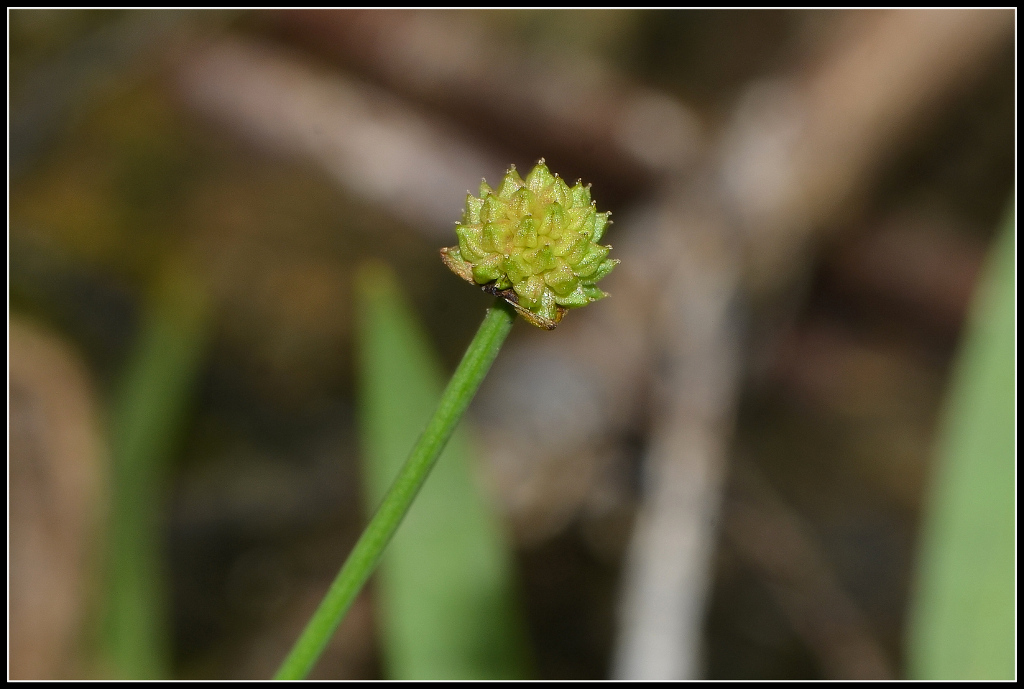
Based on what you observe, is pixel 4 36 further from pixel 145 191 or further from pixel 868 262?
pixel 868 262

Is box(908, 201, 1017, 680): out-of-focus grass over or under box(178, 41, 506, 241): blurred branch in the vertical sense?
under

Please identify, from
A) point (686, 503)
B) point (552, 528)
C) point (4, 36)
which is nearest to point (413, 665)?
point (686, 503)

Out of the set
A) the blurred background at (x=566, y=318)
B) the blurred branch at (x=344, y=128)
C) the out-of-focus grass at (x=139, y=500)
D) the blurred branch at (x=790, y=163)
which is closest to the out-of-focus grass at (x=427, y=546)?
the out-of-focus grass at (x=139, y=500)

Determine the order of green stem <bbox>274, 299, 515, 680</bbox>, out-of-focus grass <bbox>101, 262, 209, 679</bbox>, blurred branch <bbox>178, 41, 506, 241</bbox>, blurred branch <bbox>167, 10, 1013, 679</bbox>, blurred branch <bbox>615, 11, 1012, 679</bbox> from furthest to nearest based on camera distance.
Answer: blurred branch <bbox>178, 41, 506, 241</bbox> → blurred branch <bbox>615, 11, 1012, 679</bbox> → blurred branch <bbox>167, 10, 1013, 679</bbox> → out-of-focus grass <bbox>101, 262, 209, 679</bbox> → green stem <bbox>274, 299, 515, 680</bbox>

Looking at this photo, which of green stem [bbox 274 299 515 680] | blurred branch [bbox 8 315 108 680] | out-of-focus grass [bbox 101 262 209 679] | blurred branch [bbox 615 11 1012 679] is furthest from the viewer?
blurred branch [bbox 615 11 1012 679]

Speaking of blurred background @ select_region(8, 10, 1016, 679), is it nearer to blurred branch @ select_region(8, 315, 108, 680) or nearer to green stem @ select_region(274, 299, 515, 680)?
blurred branch @ select_region(8, 315, 108, 680)

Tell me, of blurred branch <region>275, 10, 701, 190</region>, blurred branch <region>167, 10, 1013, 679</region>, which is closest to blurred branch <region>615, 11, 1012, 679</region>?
blurred branch <region>167, 10, 1013, 679</region>

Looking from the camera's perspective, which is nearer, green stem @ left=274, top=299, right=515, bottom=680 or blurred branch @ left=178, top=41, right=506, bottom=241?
green stem @ left=274, top=299, right=515, bottom=680
